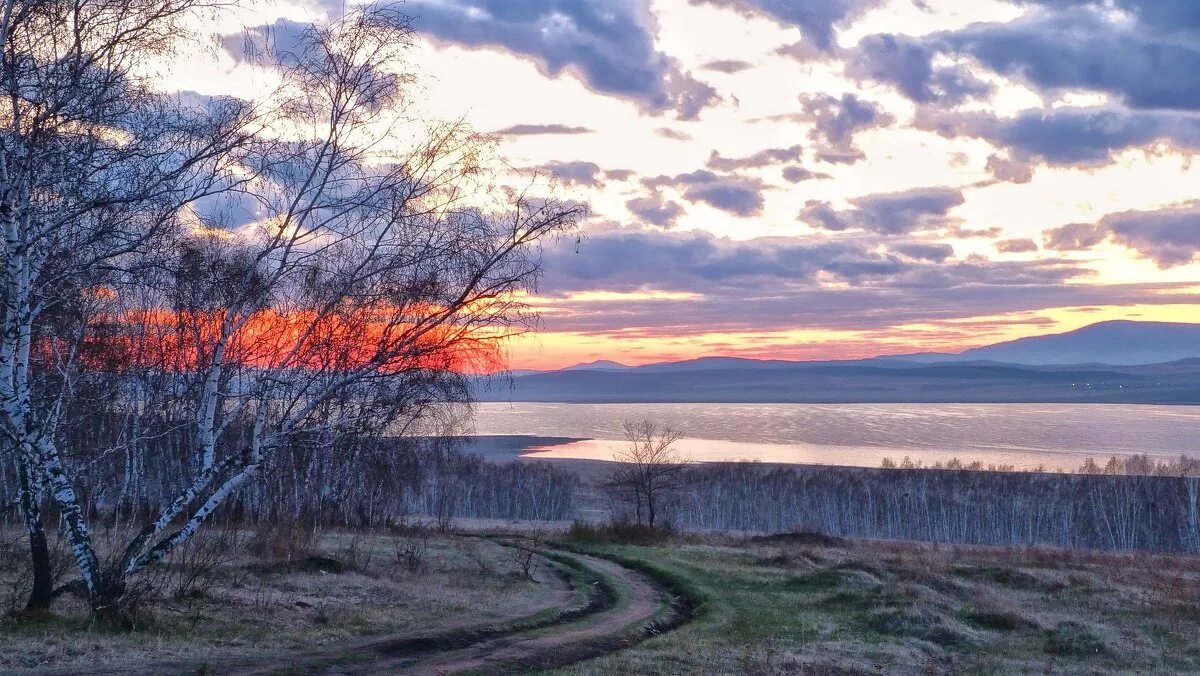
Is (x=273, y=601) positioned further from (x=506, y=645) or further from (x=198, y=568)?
(x=506, y=645)

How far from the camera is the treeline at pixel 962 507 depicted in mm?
93062

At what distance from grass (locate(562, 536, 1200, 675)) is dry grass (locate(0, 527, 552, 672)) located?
4804mm

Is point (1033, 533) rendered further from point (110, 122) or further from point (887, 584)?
point (110, 122)

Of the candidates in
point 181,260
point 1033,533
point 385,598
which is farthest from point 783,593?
point 1033,533

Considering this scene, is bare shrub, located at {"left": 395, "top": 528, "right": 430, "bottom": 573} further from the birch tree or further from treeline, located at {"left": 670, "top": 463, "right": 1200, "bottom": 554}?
treeline, located at {"left": 670, "top": 463, "right": 1200, "bottom": 554}

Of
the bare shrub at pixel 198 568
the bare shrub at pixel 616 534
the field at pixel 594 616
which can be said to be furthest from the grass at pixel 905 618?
the bare shrub at pixel 198 568

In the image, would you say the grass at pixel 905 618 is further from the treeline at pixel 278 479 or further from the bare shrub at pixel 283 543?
the treeline at pixel 278 479

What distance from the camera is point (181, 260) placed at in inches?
657

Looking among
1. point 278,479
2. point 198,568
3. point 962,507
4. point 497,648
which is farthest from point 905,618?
point 962,507

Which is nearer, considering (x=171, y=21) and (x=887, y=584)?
(x=171, y=21)

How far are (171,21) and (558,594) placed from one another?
57.4 ft

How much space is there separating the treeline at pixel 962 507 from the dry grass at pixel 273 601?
2646 inches

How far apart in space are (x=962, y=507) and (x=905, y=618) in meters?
80.9

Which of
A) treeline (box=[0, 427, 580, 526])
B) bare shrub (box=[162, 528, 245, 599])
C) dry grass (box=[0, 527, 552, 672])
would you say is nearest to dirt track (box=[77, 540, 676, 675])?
dry grass (box=[0, 527, 552, 672])
